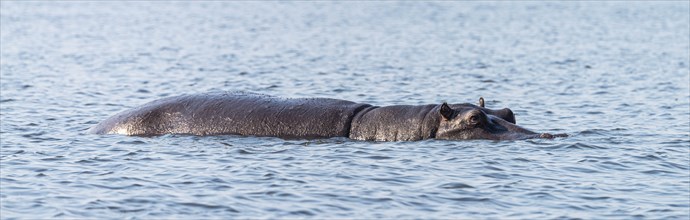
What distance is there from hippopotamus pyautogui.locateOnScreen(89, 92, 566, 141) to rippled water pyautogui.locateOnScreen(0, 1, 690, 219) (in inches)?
8.9

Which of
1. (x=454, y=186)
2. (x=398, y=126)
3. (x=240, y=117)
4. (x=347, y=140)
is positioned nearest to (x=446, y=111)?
(x=398, y=126)

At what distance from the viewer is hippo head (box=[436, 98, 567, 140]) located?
1730cm

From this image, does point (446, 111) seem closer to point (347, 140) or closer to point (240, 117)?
point (347, 140)

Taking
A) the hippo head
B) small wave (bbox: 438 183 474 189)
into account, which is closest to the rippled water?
small wave (bbox: 438 183 474 189)

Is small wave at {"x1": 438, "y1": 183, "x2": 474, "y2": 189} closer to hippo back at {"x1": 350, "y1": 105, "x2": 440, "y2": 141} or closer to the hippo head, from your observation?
the hippo head

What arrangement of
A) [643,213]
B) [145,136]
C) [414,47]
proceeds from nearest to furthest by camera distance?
[643,213]
[145,136]
[414,47]

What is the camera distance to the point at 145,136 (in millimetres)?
17938

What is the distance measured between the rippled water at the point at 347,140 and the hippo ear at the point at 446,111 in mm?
415

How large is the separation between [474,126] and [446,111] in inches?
19.7

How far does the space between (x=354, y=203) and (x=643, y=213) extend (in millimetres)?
A: 3311

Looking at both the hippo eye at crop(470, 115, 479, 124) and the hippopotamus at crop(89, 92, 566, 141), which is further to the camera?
the hippopotamus at crop(89, 92, 566, 141)

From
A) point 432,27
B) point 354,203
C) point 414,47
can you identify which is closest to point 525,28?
point 432,27

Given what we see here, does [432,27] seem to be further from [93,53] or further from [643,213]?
[643,213]

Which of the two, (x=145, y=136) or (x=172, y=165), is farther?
(x=145, y=136)
